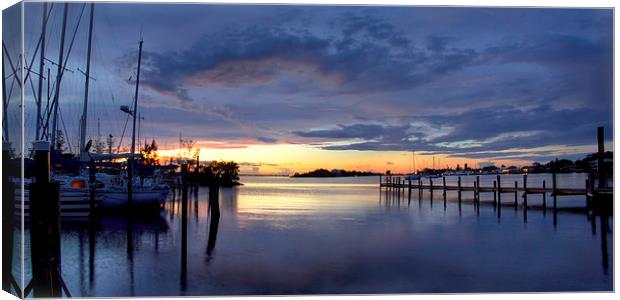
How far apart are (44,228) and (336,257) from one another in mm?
6592

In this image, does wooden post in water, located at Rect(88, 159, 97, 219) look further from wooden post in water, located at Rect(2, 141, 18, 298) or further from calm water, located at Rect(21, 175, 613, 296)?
wooden post in water, located at Rect(2, 141, 18, 298)

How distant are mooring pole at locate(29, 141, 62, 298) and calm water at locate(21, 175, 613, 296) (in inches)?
25.5

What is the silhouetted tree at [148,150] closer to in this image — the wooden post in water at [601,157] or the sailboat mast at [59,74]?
the sailboat mast at [59,74]

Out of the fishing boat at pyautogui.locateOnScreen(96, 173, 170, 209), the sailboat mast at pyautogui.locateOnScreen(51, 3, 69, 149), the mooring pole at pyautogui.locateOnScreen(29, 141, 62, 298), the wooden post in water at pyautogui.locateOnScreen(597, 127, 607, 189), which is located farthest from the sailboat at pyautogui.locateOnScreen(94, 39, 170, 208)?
the wooden post in water at pyautogui.locateOnScreen(597, 127, 607, 189)

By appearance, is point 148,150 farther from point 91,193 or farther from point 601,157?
point 601,157

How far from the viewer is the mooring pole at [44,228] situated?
731cm

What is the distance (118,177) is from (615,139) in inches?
629

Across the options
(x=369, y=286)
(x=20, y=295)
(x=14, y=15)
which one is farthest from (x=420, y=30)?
(x=20, y=295)

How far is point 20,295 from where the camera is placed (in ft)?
24.8

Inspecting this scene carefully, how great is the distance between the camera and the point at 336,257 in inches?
507

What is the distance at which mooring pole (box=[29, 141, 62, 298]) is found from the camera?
7.31m

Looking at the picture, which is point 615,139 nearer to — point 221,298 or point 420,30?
point 420,30

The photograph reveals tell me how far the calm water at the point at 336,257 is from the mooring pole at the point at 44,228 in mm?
647

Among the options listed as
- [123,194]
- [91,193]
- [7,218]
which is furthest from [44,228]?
[123,194]
